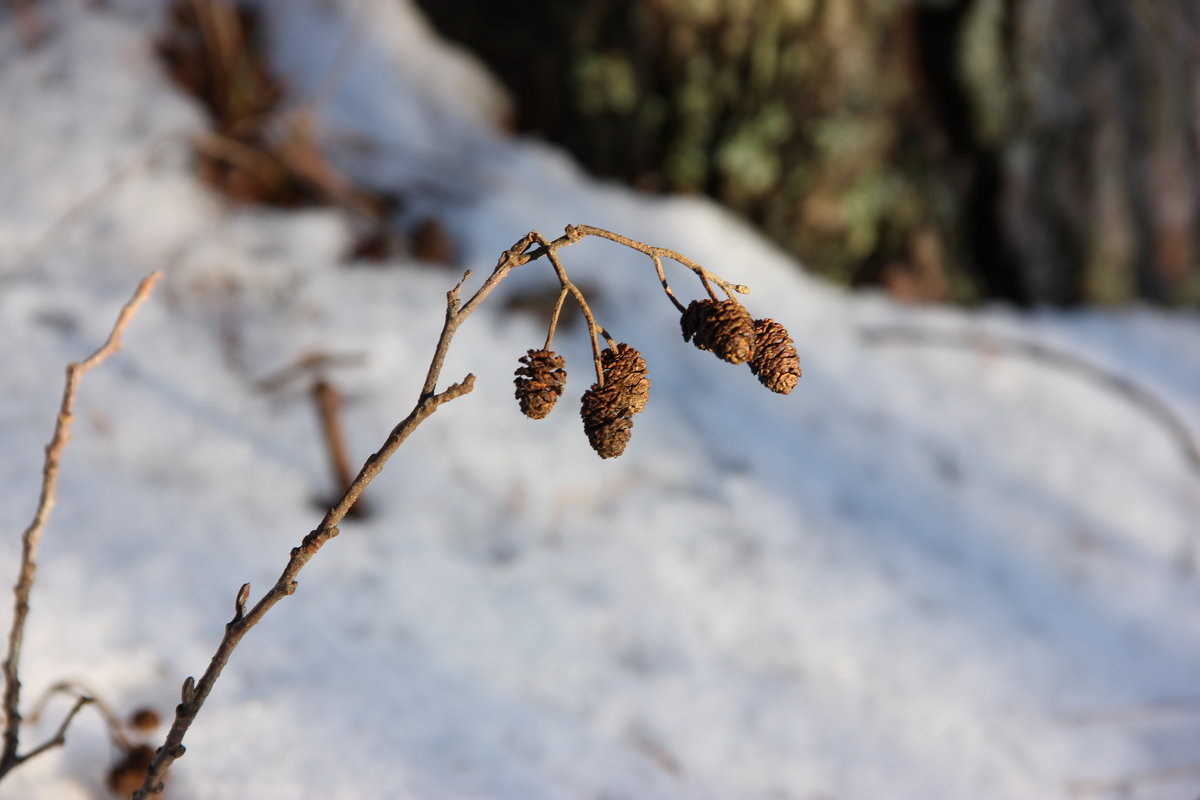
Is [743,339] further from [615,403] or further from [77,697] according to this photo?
[77,697]

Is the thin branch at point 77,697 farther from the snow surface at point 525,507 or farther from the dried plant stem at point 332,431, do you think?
the dried plant stem at point 332,431

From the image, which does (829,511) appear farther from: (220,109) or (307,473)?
(220,109)

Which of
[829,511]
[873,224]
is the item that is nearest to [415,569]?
[829,511]

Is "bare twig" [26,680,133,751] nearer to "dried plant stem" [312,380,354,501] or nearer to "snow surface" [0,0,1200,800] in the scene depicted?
"snow surface" [0,0,1200,800]

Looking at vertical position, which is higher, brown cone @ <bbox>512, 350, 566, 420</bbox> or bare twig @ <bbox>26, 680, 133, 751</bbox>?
brown cone @ <bbox>512, 350, 566, 420</bbox>

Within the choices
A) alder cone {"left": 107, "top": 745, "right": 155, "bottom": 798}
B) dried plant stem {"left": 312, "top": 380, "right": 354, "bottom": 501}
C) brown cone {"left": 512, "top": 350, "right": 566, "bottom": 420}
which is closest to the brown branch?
dried plant stem {"left": 312, "top": 380, "right": 354, "bottom": 501}

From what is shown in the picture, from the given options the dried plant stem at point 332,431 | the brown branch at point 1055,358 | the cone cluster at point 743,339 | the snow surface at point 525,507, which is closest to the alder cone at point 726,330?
the cone cluster at point 743,339

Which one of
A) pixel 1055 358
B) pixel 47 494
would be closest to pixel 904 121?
pixel 1055 358

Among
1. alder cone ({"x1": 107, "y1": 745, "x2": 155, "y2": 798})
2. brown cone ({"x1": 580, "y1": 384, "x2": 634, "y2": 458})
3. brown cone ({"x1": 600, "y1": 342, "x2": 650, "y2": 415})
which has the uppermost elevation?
brown cone ({"x1": 600, "y1": 342, "x2": 650, "y2": 415})
